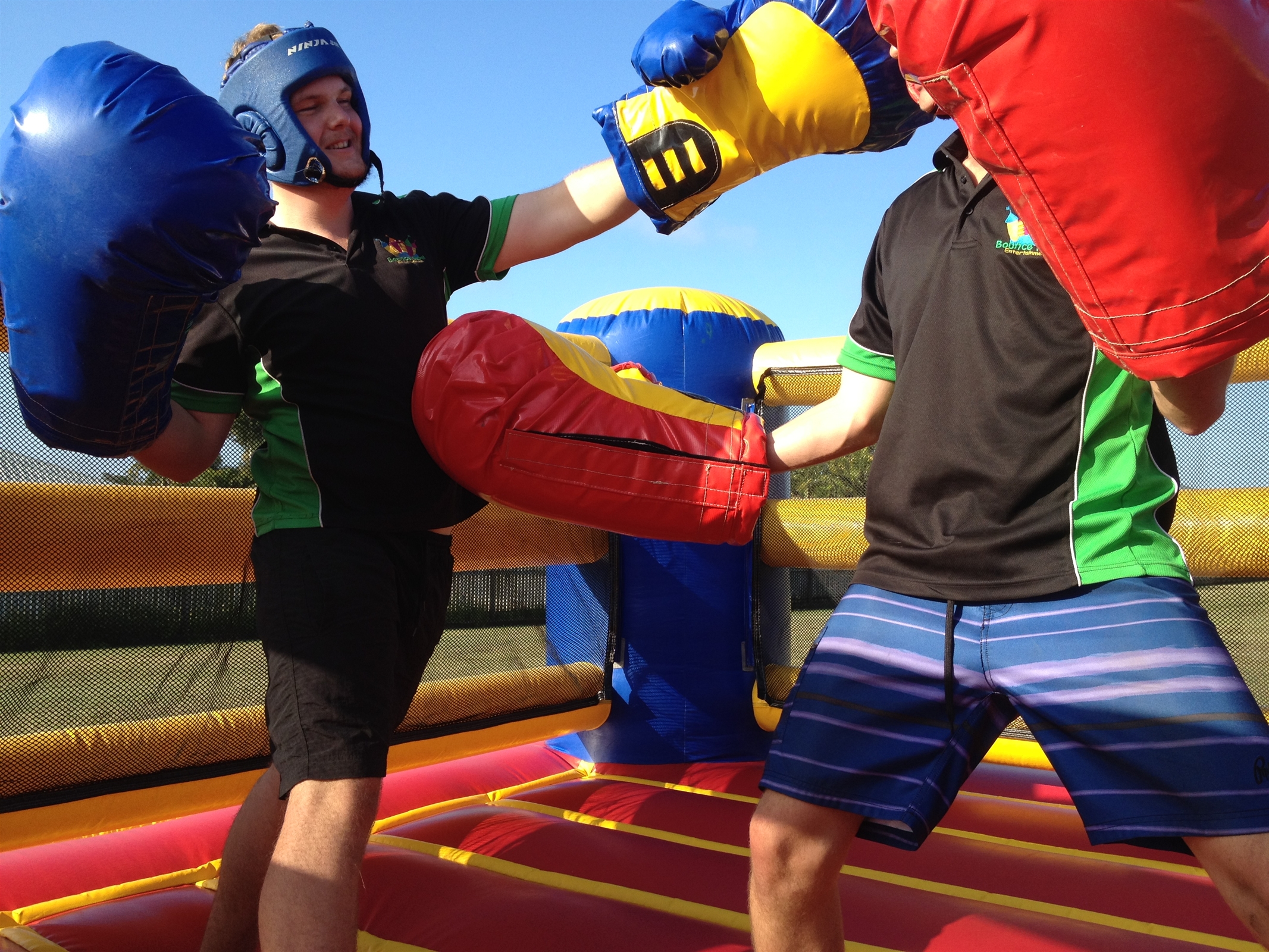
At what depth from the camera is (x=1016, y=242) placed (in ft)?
4.30

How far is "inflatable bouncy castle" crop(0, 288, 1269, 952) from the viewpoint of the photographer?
1.74 meters

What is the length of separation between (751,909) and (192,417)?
3.59 feet

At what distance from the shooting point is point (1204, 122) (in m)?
0.94

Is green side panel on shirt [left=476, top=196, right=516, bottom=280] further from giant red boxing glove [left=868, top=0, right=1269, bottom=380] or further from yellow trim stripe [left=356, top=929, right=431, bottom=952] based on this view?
yellow trim stripe [left=356, top=929, right=431, bottom=952]

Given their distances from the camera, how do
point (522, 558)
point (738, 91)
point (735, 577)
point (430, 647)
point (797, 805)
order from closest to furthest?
point (797, 805) → point (738, 91) → point (430, 647) → point (522, 558) → point (735, 577)

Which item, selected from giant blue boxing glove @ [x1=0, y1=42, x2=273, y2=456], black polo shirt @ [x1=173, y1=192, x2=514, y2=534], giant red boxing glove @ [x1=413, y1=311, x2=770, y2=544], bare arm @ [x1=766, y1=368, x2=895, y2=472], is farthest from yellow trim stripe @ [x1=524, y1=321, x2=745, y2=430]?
giant blue boxing glove @ [x1=0, y1=42, x2=273, y2=456]

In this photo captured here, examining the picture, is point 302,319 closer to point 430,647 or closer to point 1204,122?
point 430,647

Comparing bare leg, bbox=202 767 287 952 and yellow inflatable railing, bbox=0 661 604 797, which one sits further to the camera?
yellow inflatable railing, bbox=0 661 604 797

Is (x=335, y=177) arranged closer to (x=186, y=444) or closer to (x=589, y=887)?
(x=186, y=444)

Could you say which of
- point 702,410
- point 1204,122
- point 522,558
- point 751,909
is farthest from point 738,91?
point 522,558

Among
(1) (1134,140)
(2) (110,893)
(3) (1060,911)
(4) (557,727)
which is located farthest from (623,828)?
(1) (1134,140)

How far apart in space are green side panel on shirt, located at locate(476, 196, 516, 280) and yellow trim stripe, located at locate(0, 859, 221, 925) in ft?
3.77

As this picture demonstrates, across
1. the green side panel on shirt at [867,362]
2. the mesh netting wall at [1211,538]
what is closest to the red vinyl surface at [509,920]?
the mesh netting wall at [1211,538]

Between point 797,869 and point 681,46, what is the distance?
1111mm
